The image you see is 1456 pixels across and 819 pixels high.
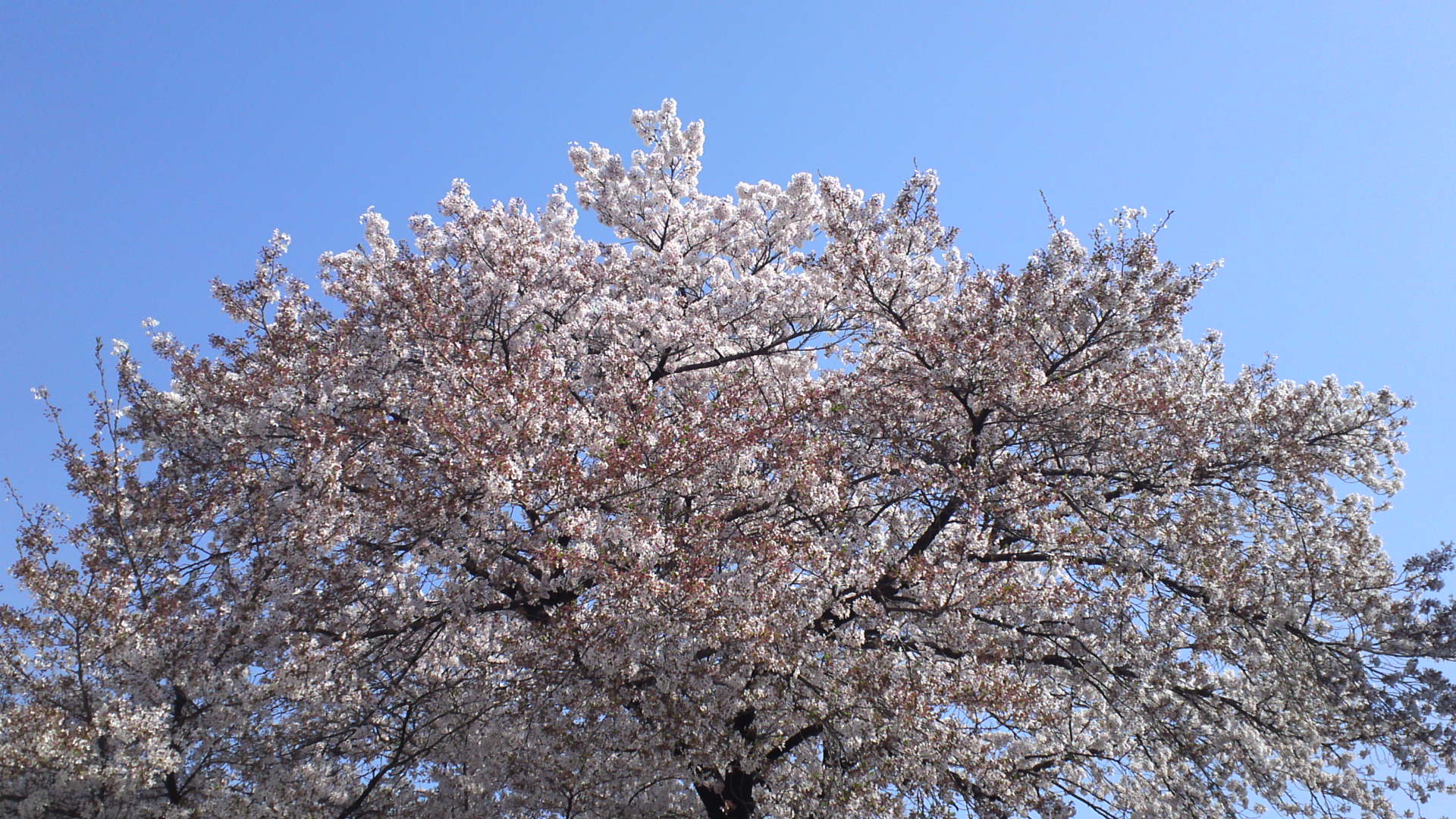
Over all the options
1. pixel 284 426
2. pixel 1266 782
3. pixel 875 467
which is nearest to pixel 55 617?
pixel 284 426

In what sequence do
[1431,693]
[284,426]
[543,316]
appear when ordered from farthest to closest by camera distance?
[543,316] < [284,426] < [1431,693]

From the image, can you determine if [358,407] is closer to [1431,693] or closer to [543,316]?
[543,316]

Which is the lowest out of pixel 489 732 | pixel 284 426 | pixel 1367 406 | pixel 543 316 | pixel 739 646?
pixel 489 732

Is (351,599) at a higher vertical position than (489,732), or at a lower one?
higher

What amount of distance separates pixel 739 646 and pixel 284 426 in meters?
6.39

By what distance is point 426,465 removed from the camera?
10.0 meters

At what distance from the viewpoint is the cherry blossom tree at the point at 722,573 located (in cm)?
931

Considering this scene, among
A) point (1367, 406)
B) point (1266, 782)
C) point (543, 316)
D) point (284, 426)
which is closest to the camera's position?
point (1266, 782)

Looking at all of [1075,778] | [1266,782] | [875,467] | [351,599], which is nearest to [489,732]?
[351,599]

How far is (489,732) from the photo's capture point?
1066cm

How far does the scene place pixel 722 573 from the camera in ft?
32.4

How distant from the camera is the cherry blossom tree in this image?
931cm

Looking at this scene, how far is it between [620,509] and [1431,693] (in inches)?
330

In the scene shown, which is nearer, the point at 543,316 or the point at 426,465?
the point at 426,465
